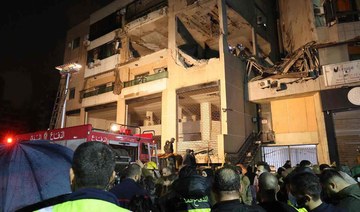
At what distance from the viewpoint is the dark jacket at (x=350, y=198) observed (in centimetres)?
263

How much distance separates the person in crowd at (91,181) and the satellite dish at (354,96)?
16.3 meters

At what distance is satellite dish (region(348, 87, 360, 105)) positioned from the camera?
14.3 metres

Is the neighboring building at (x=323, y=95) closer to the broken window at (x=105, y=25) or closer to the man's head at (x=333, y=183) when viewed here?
the man's head at (x=333, y=183)

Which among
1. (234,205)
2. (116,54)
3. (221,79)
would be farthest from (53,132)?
(116,54)

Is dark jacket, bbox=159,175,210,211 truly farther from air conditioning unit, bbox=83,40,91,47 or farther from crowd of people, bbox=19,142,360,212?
air conditioning unit, bbox=83,40,91,47

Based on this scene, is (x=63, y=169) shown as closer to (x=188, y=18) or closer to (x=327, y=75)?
(x=327, y=75)

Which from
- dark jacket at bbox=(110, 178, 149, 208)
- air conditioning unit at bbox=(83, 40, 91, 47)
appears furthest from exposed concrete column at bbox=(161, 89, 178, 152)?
dark jacket at bbox=(110, 178, 149, 208)

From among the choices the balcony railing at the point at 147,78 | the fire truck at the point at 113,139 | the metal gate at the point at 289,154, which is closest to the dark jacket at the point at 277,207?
the fire truck at the point at 113,139

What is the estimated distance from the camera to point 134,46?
24.7 m

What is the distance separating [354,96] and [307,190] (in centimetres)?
1476

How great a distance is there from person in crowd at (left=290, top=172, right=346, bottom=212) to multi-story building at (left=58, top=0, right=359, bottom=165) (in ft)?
40.1

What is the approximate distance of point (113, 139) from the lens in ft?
26.5

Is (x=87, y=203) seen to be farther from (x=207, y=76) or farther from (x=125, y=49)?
(x=125, y=49)

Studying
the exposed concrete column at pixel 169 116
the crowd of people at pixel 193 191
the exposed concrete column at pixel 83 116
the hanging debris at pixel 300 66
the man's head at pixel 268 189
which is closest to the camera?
the crowd of people at pixel 193 191
